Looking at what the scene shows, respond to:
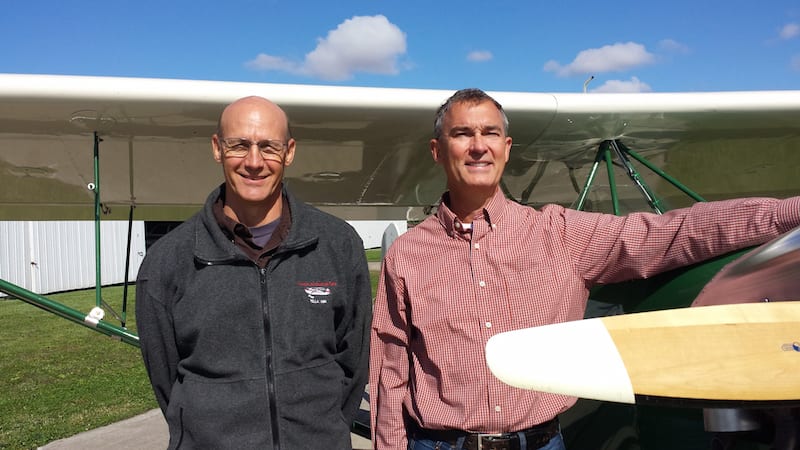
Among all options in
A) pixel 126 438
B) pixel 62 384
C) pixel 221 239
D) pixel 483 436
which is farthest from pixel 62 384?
pixel 483 436

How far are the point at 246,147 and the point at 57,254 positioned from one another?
807 inches

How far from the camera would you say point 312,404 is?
1.66 meters

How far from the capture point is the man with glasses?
5.27 feet

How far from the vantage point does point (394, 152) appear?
3.77 metres

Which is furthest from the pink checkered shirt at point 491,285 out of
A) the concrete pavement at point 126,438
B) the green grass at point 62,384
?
the green grass at point 62,384

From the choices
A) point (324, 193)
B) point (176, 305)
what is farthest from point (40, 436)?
point (176, 305)

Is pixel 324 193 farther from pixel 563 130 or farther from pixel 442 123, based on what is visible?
pixel 442 123

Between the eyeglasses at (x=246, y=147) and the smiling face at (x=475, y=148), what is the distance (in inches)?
18.8

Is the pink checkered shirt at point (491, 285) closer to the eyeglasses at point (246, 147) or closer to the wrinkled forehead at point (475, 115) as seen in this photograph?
the wrinkled forehead at point (475, 115)

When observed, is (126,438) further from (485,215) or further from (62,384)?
(485,215)

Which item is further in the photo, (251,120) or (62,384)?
(62,384)

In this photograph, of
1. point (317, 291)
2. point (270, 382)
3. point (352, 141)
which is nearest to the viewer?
point (270, 382)

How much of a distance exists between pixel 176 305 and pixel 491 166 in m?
0.91

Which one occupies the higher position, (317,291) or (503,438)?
(317,291)
